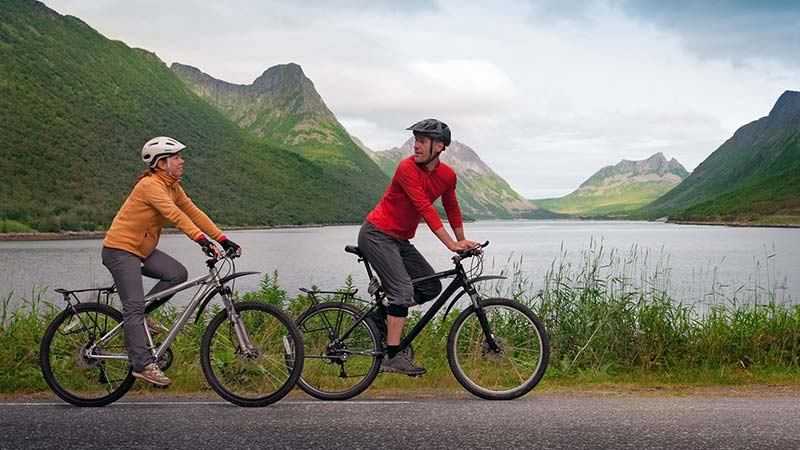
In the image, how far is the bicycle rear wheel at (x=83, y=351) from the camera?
22.8 ft

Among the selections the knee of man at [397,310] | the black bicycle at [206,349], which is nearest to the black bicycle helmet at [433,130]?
the knee of man at [397,310]

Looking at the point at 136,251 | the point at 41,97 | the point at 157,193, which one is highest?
the point at 41,97

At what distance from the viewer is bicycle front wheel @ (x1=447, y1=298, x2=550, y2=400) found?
6.90 m

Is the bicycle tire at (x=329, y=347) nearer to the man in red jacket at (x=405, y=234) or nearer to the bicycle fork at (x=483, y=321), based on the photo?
the man in red jacket at (x=405, y=234)

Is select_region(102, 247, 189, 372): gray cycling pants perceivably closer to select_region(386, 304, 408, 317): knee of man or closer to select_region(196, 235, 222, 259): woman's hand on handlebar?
select_region(196, 235, 222, 259): woman's hand on handlebar

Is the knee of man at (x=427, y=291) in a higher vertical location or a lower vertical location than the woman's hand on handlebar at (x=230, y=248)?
lower

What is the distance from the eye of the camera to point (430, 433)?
5566 millimetres

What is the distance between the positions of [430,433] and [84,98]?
693 ft

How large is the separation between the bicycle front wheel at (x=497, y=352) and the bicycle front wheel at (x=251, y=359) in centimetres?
164

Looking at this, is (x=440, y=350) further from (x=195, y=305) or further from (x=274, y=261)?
(x=274, y=261)

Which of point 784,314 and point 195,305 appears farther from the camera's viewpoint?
point 784,314

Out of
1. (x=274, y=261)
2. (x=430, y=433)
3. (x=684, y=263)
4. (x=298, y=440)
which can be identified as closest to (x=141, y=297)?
(x=298, y=440)

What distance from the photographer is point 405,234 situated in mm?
7113

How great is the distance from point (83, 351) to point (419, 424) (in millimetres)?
3619
